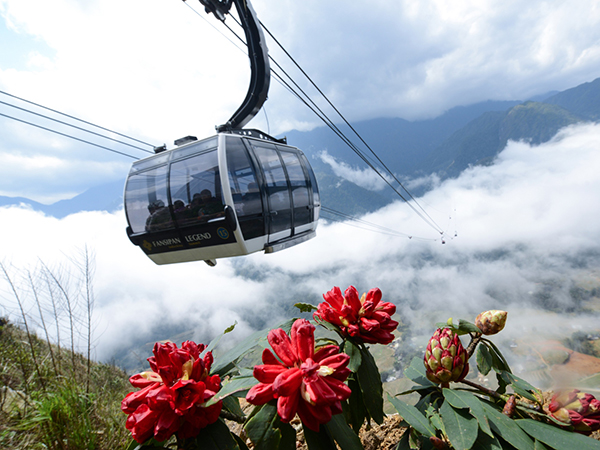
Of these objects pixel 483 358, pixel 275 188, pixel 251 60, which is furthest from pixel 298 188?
pixel 483 358

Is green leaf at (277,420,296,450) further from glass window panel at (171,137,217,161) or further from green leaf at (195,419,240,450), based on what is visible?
glass window panel at (171,137,217,161)

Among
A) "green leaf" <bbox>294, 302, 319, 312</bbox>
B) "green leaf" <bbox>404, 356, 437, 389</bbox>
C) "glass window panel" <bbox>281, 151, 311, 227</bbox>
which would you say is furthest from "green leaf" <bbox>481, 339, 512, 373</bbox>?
"glass window panel" <bbox>281, 151, 311, 227</bbox>

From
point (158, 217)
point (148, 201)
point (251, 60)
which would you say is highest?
point (251, 60)

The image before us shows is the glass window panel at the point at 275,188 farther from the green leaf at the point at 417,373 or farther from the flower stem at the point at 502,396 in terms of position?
the flower stem at the point at 502,396

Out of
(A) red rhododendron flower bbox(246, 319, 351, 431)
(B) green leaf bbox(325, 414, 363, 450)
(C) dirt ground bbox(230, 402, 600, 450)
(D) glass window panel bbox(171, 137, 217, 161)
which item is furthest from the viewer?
(D) glass window panel bbox(171, 137, 217, 161)

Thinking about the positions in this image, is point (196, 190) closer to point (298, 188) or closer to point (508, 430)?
point (298, 188)

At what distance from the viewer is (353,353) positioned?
0.89 metres

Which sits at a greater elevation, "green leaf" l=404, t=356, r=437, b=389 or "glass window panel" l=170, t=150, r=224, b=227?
"glass window panel" l=170, t=150, r=224, b=227

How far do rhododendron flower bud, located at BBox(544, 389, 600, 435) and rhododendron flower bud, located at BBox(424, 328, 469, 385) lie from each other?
10.1 inches

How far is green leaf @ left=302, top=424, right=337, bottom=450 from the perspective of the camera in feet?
2.39

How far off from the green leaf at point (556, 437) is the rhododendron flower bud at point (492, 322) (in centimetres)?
26

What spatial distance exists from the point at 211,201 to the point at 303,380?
16.1 ft

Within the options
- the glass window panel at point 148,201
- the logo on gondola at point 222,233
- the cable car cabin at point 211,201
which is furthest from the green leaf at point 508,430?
the glass window panel at point 148,201

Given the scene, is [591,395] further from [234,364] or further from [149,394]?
[149,394]
